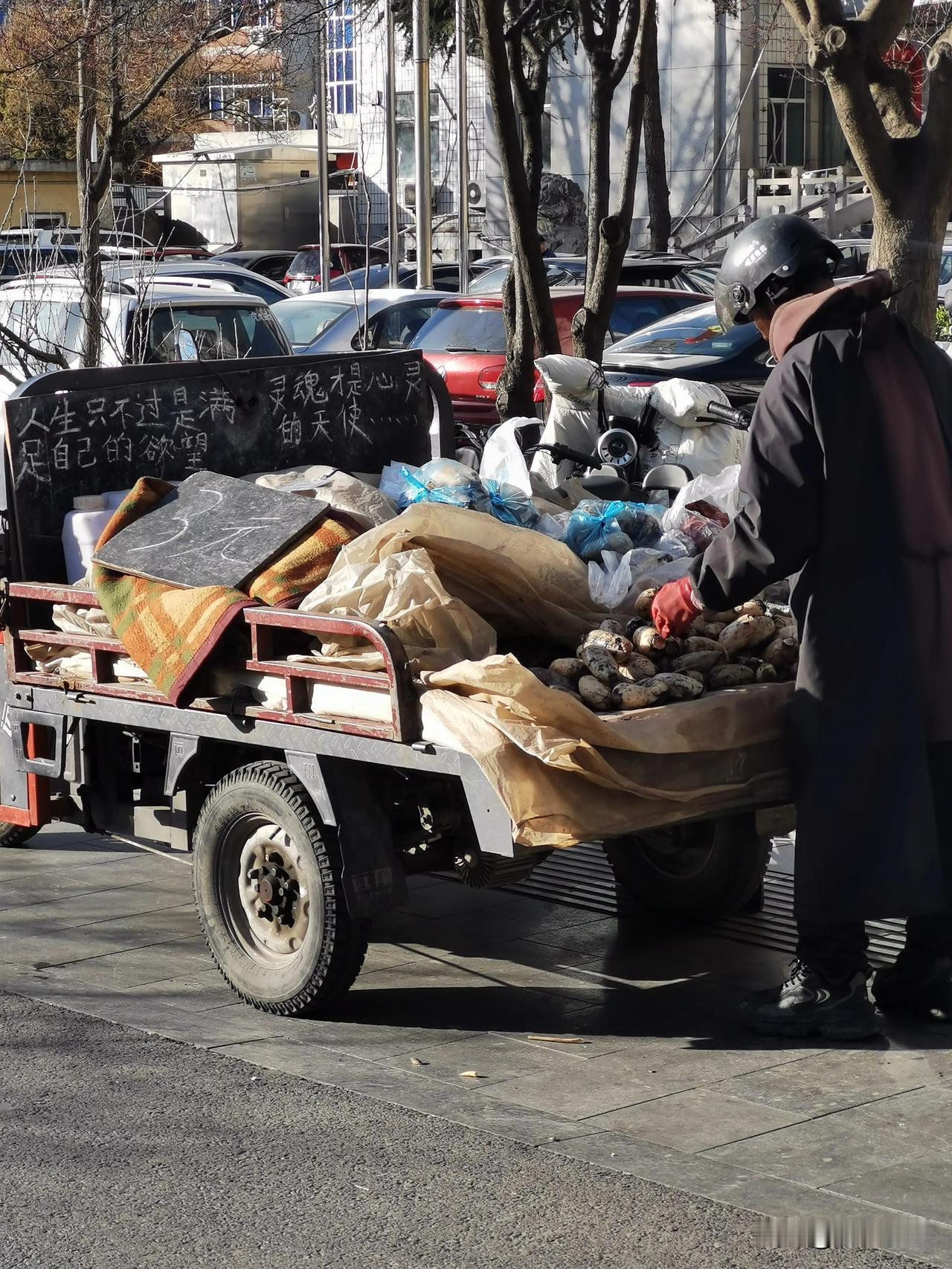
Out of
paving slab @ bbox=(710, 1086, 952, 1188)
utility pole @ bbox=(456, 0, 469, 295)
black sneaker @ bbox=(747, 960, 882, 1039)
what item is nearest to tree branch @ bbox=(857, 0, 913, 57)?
black sneaker @ bbox=(747, 960, 882, 1039)

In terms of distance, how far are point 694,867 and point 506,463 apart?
1.57 m

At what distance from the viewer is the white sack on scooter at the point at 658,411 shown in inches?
303

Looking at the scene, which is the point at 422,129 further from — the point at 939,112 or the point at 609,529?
the point at 609,529

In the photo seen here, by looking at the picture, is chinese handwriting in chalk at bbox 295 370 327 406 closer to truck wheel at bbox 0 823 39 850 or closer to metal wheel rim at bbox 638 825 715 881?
truck wheel at bbox 0 823 39 850

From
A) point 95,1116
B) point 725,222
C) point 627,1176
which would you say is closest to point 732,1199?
point 627,1176

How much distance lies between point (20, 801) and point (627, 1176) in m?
2.79

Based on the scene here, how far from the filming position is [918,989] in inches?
191

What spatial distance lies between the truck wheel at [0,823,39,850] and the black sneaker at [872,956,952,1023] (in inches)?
131

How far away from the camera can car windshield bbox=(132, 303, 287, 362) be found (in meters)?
11.1

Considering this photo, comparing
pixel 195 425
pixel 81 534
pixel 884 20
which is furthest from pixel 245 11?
pixel 81 534

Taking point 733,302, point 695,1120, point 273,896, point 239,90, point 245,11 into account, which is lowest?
point 695,1120

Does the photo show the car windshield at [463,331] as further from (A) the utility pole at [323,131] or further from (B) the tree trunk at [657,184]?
(B) the tree trunk at [657,184]

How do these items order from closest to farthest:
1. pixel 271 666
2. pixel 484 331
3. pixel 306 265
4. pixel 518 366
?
pixel 271 666 → pixel 518 366 → pixel 484 331 → pixel 306 265

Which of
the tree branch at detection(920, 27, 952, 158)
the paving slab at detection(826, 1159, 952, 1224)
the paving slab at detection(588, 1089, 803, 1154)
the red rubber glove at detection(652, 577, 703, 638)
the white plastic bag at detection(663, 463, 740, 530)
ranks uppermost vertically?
the tree branch at detection(920, 27, 952, 158)
